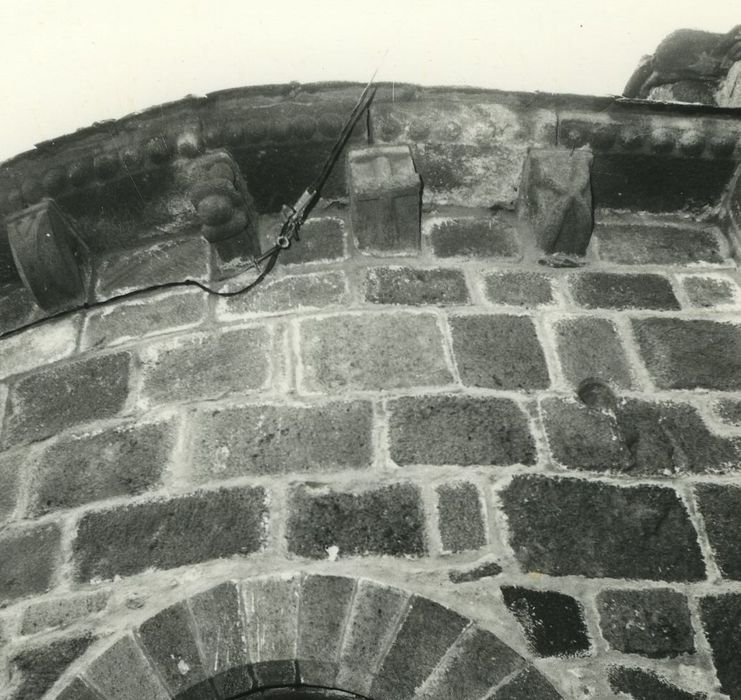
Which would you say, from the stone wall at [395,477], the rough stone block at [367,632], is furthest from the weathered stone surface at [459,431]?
the rough stone block at [367,632]

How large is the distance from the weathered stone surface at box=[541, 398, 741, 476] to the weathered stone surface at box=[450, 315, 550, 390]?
12cm

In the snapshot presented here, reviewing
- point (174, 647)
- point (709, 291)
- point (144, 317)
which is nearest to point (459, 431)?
point (174, 647)

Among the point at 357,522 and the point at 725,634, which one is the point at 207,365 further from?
the point at 725,634

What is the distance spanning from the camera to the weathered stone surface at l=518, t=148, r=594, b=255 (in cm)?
222

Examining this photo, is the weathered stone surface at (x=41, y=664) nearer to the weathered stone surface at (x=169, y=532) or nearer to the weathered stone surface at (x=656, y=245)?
the weathered stone surface at (x=169, y=532)

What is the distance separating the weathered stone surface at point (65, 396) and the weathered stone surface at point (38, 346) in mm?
71

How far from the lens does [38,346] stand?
2.34 meters

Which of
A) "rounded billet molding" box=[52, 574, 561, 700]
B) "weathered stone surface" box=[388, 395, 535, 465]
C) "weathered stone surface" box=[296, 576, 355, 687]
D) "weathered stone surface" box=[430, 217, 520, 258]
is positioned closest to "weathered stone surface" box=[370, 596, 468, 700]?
"rounded billet molding" box=[52, 574, 561, 700]

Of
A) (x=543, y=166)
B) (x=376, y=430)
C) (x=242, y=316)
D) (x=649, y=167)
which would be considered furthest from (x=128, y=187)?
(x=649, y=167)

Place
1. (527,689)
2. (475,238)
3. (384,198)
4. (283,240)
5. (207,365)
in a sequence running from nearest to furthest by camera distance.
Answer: (527,689), (207,365), (384,198), (283,240), (475,238)

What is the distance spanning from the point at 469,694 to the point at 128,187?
82.1 inches

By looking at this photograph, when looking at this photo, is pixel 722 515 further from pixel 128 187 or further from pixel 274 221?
pixel 128 187

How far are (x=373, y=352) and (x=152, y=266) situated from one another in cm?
105

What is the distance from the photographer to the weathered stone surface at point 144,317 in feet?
7.32
